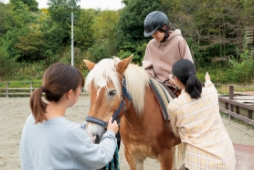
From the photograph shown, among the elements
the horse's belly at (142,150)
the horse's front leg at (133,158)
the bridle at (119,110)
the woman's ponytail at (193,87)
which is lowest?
the horse's front leg at (133,158)

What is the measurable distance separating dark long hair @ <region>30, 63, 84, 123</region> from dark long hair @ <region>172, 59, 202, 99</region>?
889mm

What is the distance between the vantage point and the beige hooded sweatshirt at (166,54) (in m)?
2.78

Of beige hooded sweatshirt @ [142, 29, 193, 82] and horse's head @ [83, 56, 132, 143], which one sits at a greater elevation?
beige hooded sweatshirt @ [142, 29, 193, 82]

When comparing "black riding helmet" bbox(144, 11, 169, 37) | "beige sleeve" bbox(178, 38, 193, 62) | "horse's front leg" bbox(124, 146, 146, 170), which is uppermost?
"black riding helmet" bbox(144, 11, 169, 37)

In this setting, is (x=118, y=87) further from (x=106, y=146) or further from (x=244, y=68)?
(x=244, y=68)

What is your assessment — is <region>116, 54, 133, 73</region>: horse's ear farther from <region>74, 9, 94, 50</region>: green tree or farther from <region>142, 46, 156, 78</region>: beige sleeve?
<region>74, 9, 94, 50</region>: green tree

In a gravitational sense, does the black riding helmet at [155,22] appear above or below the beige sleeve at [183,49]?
above

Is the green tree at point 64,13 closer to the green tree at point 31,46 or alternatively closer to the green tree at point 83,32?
the green tree at point 83,32

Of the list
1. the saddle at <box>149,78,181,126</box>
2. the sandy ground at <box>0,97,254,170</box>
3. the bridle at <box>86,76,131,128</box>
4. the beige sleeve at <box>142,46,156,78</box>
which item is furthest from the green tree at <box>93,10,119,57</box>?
the bridle at <box>86,76,131,128</box>

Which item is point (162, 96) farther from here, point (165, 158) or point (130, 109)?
point (165, 158)

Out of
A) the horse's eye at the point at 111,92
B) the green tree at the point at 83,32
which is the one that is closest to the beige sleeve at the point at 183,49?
the horse's eye at the point at 111,92

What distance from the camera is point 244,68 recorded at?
17.2 metres

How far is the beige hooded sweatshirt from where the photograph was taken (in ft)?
9.11

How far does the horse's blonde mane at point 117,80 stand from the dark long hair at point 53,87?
0.73 m
